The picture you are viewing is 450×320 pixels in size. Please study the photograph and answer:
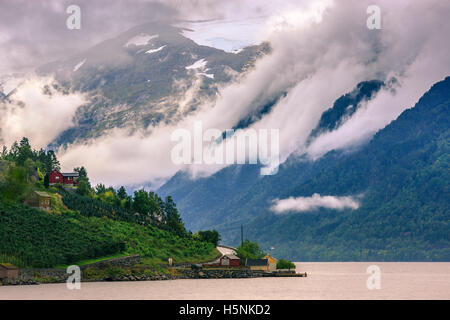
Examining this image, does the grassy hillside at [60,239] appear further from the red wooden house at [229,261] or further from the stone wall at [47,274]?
the red wooden house at [229,261]

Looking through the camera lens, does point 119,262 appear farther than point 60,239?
Yes

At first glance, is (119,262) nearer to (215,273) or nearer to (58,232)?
(58,232)

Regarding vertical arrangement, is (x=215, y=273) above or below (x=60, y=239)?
below

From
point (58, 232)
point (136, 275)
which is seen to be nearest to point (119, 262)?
point (136, 275)

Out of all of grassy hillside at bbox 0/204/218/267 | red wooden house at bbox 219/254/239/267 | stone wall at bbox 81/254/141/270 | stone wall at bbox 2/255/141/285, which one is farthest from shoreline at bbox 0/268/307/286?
red wooden house at bbox 219/254/239/267

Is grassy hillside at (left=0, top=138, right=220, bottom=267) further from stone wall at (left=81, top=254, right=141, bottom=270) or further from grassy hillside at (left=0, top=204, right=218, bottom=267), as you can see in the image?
stone wall at (left=81, top=254, right=141, bottom=270)

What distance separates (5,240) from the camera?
150625 millimetres

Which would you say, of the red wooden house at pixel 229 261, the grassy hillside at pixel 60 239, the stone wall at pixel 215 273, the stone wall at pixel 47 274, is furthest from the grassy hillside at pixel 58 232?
the red wooden house at pixel 229 261

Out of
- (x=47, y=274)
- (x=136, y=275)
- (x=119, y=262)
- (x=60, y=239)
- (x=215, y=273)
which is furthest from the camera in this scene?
(x=215, y=273)

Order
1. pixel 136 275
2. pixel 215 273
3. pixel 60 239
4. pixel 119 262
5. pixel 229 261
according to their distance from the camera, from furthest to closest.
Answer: pixel 229 261 → pixel 215 273 → pixel 119 262 → pixel 136 275 → pixel 60 239

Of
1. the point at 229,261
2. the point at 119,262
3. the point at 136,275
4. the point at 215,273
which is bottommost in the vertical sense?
the point at 136,275
